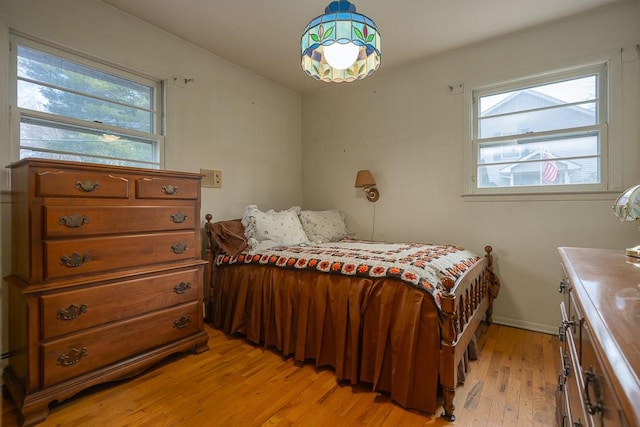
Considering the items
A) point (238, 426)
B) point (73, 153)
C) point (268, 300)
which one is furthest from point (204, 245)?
point (238, 426)

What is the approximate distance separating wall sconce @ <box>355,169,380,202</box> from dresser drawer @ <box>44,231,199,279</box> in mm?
1849

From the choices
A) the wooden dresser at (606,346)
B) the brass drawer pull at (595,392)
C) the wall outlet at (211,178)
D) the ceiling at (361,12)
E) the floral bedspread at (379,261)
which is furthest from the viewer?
the wall outlet at (211,178)

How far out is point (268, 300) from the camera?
2.25 meters

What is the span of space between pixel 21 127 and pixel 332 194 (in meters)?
2.77

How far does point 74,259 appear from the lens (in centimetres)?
158

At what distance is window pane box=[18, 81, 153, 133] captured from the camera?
1.92m

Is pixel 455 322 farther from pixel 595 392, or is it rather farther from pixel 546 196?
pixel 546 196

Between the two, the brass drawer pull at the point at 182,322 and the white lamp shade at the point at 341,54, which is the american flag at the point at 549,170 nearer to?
the white lamp shade at the point at 341,54

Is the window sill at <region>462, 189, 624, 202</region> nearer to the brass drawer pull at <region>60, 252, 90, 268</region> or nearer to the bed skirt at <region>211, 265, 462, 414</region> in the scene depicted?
the bed skirt at <region>211, 265, 462, 414</region>

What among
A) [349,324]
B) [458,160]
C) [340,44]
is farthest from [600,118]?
[349,324]

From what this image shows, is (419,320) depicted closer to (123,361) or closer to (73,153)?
(123,361)

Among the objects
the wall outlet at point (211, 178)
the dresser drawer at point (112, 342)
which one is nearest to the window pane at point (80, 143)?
the wall outlet at point (211, 178)

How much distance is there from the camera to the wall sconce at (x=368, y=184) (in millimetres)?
3270

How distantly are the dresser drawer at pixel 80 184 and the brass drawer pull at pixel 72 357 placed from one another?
83 centimetres
